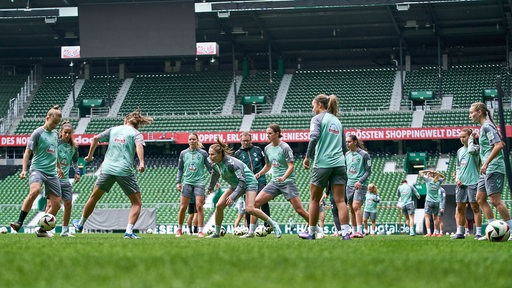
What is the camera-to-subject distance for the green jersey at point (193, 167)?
63.6ft

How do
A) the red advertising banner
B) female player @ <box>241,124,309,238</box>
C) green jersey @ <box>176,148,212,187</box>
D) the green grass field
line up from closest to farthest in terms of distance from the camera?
the green grass field, female player @ <box>241,124,309,238</box>, green jersey @ <box>176,148,212,187</box>, the red advertising banner

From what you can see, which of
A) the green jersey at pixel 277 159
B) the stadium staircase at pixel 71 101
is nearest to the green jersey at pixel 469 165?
the green jersey at pixel 277 159

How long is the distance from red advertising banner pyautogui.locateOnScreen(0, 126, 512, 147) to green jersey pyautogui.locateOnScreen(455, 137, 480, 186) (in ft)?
83.7

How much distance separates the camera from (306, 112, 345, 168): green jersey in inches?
532

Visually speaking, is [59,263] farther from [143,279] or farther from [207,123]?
[207,123]

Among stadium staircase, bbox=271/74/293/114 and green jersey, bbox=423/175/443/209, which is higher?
stadium staircase, bbox=271/74/293/114

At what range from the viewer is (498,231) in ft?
43.6

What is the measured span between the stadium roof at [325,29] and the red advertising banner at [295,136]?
555 cm

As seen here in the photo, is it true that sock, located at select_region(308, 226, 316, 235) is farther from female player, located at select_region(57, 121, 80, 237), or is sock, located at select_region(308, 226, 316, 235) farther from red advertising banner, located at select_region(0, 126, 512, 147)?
red advertising banner, located at select_region(0, 126, 512, 147)

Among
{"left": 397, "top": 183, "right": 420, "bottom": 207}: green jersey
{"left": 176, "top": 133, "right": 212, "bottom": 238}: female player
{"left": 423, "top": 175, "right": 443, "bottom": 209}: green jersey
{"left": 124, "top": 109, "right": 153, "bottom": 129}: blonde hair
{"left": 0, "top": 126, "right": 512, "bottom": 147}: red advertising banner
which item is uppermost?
{"left": 124, "top": 109, "right": 153, "bottom": 129}: blonde hair

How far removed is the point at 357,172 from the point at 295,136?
27004 mm

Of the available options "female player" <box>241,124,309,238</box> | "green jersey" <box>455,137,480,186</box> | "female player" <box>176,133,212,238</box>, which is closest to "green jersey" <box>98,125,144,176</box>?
"female player" <box>241,124,309,238</box>

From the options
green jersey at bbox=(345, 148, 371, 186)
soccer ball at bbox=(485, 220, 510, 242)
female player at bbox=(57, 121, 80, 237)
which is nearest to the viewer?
soccer ball at bbox=(485, 220, 510, 242)

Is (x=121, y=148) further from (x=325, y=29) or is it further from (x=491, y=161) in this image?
(x=325, y=29)
